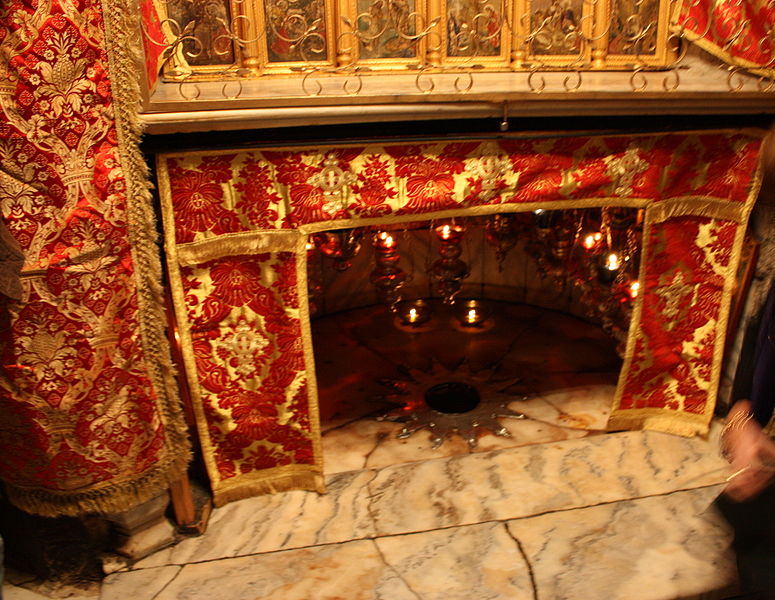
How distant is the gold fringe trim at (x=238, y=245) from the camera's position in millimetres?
2123

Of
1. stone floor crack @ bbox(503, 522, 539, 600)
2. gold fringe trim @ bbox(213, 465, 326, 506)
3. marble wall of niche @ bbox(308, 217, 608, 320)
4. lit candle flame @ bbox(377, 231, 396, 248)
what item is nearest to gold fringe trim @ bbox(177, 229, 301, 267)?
gold fringe trim @ bbox(213, 465, 326, 506)

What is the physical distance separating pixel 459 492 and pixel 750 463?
1271 mm

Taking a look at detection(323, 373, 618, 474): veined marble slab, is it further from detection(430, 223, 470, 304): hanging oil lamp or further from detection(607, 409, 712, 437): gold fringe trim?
detection(430, 223, 470, 304): hanging oil lamp

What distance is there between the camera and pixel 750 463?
157cm

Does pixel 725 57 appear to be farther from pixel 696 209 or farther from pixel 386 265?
pixel 386 265

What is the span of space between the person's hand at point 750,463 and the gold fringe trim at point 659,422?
1.33m

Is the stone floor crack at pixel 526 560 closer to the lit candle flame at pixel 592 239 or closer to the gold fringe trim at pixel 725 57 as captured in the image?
the lit candle flame at pixel 592 239

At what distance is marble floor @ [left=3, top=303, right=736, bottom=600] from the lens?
2.21m

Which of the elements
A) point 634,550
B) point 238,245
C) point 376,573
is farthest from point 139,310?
point 634,550

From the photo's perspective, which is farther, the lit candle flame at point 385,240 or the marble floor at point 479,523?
the lit candle flame at point 385,240

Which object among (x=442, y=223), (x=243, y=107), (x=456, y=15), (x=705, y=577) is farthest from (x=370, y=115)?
(x=705, y=577)

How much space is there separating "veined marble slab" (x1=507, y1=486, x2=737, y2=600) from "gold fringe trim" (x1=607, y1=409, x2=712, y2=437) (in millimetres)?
361

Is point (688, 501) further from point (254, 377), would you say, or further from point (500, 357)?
point (254, 377)

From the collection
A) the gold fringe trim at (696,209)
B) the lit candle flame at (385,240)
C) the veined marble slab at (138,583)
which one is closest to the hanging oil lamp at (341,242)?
the lit candle flame at (385,240)
